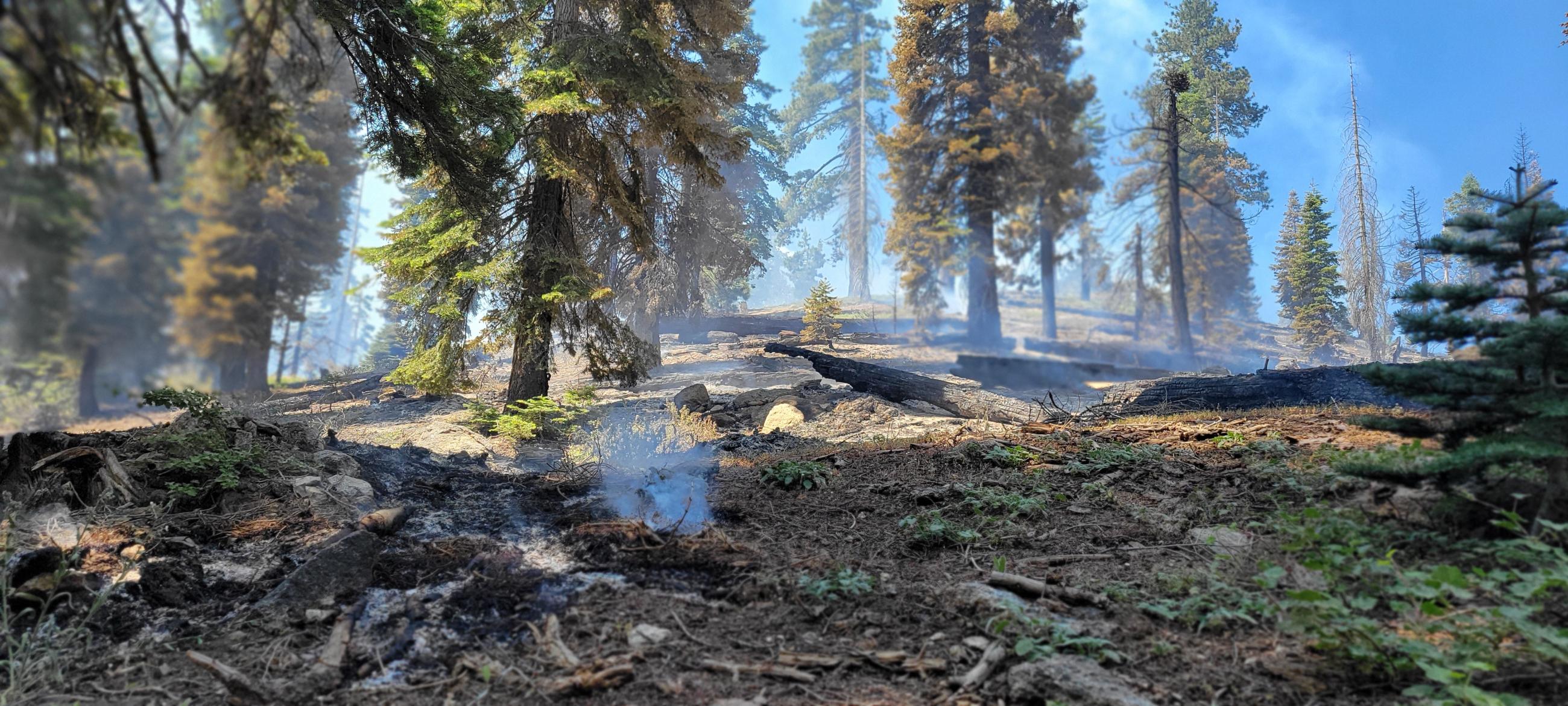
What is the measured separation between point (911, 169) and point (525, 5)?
1565cm

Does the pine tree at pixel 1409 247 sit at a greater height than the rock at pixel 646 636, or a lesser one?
greater

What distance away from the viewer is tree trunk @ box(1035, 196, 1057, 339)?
21834 millimetres

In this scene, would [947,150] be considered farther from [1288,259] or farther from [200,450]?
[200,450]

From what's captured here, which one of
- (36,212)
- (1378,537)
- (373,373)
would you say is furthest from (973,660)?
(373,373)

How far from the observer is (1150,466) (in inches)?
202

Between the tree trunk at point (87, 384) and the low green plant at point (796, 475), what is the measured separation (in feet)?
13.4

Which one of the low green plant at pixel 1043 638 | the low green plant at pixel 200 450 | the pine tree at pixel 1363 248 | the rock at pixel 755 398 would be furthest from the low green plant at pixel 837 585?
the pine tree at pixel 1363 248

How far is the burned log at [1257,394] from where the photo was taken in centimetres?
804

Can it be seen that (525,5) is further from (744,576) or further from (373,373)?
(373,373)

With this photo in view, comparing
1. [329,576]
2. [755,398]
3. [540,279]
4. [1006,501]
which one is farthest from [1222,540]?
[755,398]

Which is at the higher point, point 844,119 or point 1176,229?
point 844,119

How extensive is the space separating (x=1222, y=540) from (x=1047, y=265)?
2151 centimetres

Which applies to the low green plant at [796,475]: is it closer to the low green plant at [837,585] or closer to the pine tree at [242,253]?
the low green plant at [837,585]

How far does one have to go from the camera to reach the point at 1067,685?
2326 millimetres
